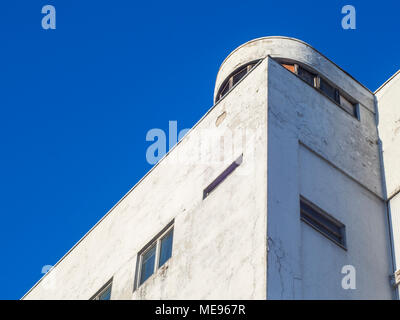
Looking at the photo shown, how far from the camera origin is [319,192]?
17250 mm

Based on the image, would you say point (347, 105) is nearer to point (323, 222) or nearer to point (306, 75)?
point (306, 75)

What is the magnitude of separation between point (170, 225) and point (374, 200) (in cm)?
444

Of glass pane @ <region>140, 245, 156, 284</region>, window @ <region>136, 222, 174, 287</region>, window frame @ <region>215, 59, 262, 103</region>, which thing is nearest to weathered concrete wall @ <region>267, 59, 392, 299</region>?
window frame @ <region>215, 59, 262, 103</region>

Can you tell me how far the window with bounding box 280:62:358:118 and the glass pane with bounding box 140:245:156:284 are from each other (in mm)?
5584

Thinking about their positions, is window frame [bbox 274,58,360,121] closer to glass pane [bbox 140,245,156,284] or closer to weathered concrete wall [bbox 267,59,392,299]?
weathered concrete wall [bbox 267,59,392,299]

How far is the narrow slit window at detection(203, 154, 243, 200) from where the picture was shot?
A: 688 inches

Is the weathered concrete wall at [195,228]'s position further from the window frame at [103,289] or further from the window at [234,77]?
the window at [234,77]

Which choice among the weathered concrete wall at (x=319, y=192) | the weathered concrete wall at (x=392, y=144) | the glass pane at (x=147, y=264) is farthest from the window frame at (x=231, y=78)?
the glass pane at (x=147, y=264)

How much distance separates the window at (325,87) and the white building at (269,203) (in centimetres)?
3

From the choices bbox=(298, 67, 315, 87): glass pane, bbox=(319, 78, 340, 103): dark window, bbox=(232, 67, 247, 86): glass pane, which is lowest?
bbox=(319, 78, 340, 103): dark window

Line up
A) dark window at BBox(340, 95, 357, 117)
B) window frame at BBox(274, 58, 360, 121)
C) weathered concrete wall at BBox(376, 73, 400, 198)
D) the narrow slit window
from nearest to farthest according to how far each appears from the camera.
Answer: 1. the narrow slit window
2. weathered concrete wall at BBox(376, 73, 400, 198)
3. window frame at BBox(274, 58, 360, 121)
4. dark window at BBox(340, 95, 357, 117)
